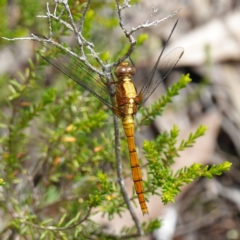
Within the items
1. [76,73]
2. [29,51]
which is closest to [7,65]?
[29,51]

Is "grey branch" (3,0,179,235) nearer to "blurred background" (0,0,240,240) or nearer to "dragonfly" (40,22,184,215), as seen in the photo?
"dragonfly" (40,22,184,215)

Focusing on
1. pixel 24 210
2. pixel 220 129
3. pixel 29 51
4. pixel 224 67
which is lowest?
pixel 24 210

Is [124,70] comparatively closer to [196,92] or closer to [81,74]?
[81,74]

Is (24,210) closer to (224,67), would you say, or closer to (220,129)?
(220,129)

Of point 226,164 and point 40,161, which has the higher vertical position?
point 40,161

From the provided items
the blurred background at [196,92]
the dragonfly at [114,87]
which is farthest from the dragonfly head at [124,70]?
the blurred background at [196,92]

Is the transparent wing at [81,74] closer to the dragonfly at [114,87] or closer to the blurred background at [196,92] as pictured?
the dragonfly at [114,87]
